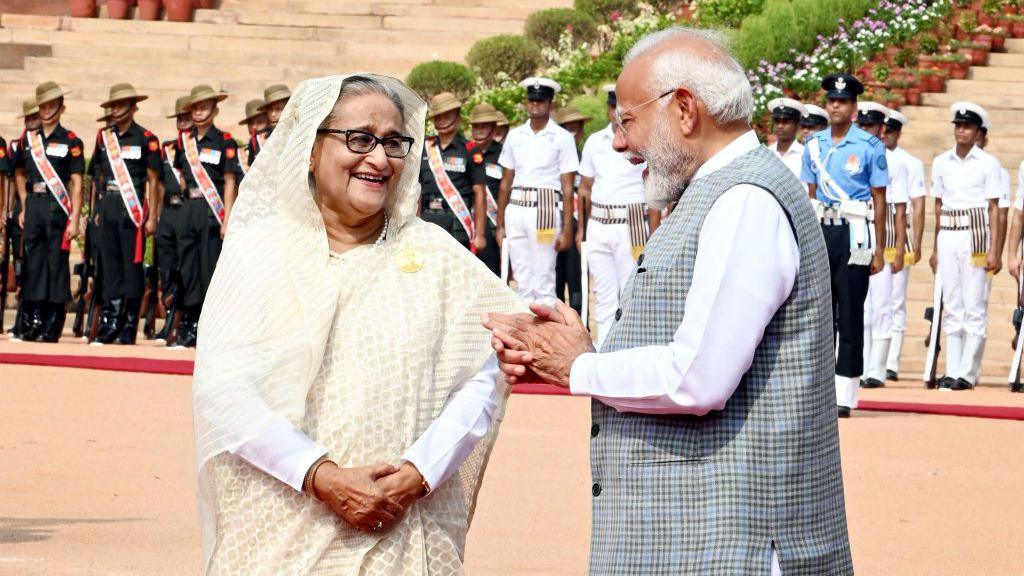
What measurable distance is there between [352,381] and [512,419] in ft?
23.9

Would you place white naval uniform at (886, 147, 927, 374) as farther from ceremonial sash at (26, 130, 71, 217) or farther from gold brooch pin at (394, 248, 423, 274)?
gold brooch pin at (394, 248, 423, 274)

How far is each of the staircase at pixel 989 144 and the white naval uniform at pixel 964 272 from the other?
106cm

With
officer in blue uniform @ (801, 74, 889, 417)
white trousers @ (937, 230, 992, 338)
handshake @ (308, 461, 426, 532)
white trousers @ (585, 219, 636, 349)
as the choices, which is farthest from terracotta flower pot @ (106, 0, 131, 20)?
handshake @ (308, 461, 426, 532)

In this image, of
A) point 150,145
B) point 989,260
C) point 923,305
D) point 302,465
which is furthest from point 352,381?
point 923,305

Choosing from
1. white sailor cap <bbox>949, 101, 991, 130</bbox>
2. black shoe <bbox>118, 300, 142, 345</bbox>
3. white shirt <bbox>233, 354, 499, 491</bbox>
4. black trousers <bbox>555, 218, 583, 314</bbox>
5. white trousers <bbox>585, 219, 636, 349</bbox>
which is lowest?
black shoe <bbox>118, 300, 142, 345</bbox>

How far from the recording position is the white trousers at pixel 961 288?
50.5 ft

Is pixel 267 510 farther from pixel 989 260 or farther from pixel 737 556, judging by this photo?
pixel 989 260

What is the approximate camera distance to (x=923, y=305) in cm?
1817

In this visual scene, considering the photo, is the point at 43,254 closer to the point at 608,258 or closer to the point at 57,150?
the point at 57,150

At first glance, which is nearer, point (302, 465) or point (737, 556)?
point (737, 556)

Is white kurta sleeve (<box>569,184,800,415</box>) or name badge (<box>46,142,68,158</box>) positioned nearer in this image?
white kurta sleeve (<box>569,184,800,415</box>)

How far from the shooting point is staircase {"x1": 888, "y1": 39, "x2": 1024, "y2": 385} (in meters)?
17.2

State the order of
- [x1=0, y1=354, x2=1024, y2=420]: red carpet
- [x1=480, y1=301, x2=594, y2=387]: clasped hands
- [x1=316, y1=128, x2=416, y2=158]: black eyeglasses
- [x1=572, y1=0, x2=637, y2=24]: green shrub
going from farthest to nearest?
[x1=572, y1=0, x2=637, y2=24]: green shrub < [x1=0, y1=354, x2=1024, y2=420]: red carpet < [x1=316, y1=128, x2=416, y2=158]: black eyeglasses < [x1=480, y1=301, x2=594, y2=387]: clasped hands

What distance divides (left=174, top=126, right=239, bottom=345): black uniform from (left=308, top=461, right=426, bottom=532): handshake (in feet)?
41.3
